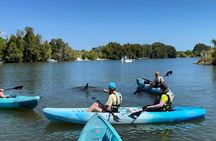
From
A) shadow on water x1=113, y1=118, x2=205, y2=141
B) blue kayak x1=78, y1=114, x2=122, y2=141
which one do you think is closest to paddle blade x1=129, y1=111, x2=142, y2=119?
shadow on water x1=113, y1=118, x2=205, y2=141

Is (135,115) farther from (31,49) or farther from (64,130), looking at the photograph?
(31,49)

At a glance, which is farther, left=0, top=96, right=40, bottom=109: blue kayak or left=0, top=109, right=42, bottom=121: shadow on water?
left=0, top=96, right=40, bottom=109: blue kayak

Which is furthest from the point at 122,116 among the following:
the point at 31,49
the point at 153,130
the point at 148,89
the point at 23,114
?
the point at 31,49

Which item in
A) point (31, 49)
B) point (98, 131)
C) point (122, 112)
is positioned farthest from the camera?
point (31, 49)

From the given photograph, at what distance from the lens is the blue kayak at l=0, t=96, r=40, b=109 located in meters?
18.2

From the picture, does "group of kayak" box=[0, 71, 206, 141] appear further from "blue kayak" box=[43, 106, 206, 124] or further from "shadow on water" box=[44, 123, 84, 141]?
"shadow on water" box=[44, 123, 84, 141]

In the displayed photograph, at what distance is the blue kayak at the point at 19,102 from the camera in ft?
59.8

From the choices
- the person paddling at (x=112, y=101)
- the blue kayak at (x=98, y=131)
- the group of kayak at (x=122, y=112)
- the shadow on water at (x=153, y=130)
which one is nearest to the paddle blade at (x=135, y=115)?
the group of kayak at (x=122, y=112)

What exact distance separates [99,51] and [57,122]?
175 metres

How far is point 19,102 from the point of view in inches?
719

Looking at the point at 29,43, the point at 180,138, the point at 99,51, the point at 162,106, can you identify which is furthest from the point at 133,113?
the point at 99,51

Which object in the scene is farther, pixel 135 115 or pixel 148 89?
pixel 148 89

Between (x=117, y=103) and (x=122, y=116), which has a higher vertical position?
(x=117, y=103)

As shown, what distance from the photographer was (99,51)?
18962 centimetres
